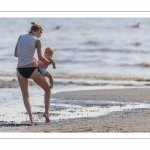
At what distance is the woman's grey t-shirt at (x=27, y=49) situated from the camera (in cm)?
880

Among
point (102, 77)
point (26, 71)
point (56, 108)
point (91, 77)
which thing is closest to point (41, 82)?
point (26, 71)

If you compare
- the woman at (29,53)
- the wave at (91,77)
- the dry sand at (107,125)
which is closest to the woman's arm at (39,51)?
the woman at (29,53)

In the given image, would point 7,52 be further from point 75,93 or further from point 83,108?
point 83,108

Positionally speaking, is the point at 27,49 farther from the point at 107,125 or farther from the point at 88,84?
the point at 88,84

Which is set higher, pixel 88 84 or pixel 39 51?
pixel 39 51

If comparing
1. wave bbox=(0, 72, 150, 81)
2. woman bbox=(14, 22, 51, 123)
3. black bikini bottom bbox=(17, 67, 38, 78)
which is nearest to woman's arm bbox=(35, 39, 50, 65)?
woman bbox=(14, 22, 51, 123)

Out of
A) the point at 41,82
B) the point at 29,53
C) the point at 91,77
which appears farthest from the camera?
the point at 91,77

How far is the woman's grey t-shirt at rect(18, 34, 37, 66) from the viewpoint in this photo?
8.80 metres

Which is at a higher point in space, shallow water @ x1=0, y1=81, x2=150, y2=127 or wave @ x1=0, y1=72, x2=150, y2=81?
wave @ x1=0, y1=72, x2=150, y2=81

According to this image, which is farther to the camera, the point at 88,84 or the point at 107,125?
the point at 88,84

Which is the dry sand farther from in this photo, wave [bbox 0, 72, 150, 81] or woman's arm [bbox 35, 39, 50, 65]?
wave [bbox 0, 72, 150, 81]

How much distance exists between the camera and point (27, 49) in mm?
8797
